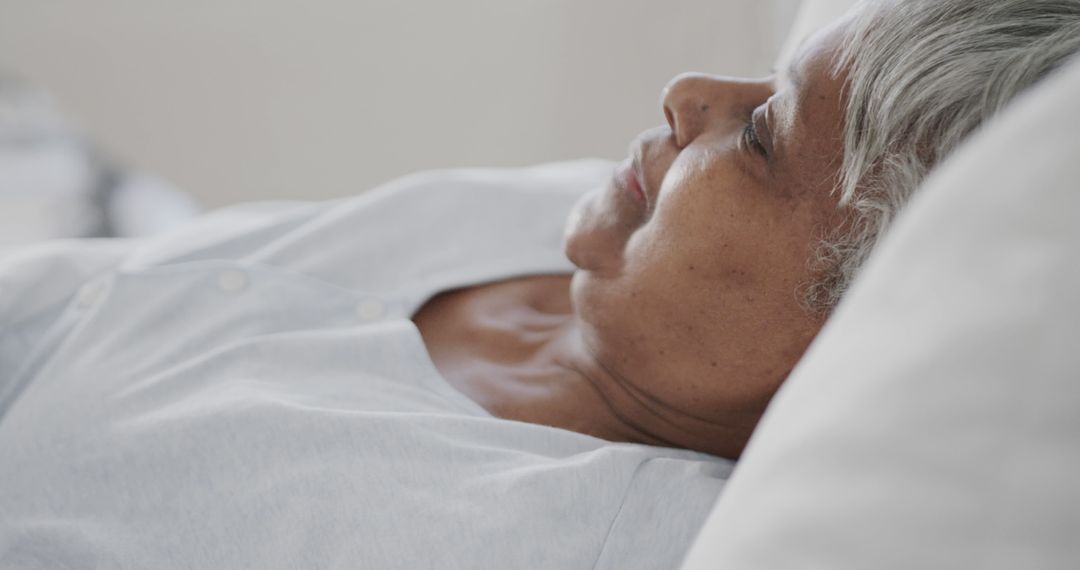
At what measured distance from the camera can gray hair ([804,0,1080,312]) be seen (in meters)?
0.69

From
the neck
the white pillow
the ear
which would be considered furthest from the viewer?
the ear

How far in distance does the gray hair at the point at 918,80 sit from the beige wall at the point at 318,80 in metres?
0.99

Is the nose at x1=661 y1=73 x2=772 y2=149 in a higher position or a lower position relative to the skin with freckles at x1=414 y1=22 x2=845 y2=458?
higher

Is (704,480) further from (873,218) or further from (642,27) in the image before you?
(642,27)

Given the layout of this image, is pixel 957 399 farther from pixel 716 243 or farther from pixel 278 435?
pixel 278 435

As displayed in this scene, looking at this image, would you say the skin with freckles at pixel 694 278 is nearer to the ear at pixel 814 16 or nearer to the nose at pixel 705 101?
the nose at pixel 705 101

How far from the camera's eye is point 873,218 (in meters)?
0.76

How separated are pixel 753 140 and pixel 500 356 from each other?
1.17ft

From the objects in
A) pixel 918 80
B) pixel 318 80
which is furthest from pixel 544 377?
pixel 318 80

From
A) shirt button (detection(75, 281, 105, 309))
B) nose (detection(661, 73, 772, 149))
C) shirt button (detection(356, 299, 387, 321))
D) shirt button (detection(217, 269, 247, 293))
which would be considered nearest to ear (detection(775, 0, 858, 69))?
nose (detection(661, 73, 772, 149))

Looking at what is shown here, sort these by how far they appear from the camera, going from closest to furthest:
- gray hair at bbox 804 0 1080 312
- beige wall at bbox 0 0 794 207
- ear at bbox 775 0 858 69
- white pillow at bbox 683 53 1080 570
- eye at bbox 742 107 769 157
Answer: white pillow at bbox 683 53 1080 570
gray hair at bbox 804 0 1080 312
eye at bbox 742 107 769 157
ear at bbox 775 0 858 69
beige wall at bbox 0 0 794 207

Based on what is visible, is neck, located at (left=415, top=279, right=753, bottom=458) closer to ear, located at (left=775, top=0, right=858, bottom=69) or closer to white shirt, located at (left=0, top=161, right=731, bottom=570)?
white shirt, located at (left=0, top=161, right=731, bottom=570)

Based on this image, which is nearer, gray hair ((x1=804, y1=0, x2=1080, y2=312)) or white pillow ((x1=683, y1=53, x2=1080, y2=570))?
white pillow ((x1=683, y1=53, x2=1080, y2=570))

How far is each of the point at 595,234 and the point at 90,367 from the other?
1.56ft
